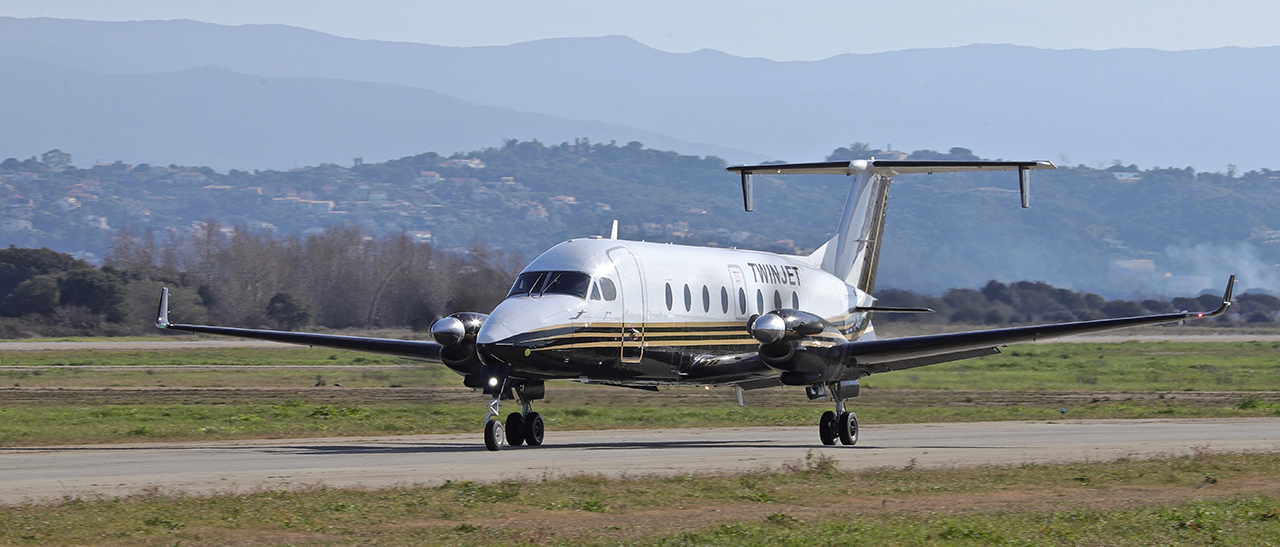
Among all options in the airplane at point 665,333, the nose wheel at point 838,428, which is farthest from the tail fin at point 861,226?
the nose wheel at point 838,428

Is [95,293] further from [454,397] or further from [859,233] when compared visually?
[859,233]

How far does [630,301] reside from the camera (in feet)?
83.7

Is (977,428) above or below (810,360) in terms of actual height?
below

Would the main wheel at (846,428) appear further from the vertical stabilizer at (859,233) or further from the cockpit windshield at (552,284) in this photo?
the cockpit windshield at (552,284)

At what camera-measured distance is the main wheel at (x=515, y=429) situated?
84.6 ft

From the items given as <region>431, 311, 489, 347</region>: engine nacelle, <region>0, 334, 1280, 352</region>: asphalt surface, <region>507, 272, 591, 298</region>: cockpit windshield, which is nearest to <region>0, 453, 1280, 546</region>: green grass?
<region>507, 272, 591, 298</region>: cockpit windshield

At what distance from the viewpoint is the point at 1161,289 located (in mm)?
160125

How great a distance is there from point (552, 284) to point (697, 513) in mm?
9100

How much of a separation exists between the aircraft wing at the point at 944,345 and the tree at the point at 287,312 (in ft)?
165

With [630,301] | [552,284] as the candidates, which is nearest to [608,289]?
[630,301]

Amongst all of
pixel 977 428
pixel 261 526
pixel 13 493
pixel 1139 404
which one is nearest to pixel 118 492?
pixel 13 493

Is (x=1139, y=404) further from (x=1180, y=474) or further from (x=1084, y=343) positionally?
(x=1084, y=343)

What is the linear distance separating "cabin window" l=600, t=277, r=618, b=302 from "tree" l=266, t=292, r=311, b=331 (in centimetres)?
5127

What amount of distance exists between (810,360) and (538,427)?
17.7 feet
